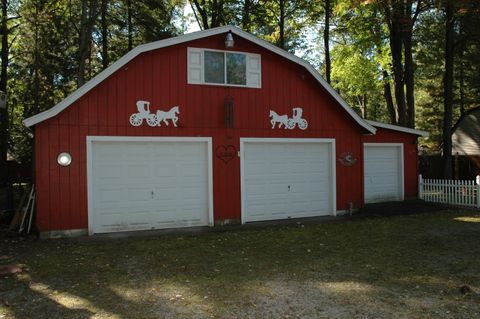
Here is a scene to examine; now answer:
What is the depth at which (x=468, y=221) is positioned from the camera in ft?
38.1

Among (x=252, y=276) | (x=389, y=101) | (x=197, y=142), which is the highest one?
(x=389, y=101)

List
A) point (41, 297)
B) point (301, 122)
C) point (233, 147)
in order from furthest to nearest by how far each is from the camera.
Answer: point (301, 122), point (233, 147), point (41, 297)

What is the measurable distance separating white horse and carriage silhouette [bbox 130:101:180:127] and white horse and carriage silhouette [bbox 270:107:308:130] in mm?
2663

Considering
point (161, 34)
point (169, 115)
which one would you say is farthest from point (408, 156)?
point (161, 34)

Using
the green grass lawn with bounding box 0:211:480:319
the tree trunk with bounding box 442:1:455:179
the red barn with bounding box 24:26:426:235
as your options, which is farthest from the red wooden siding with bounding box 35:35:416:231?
the tree trunk with bounding box 442:1:455:179

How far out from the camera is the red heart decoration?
1131cm

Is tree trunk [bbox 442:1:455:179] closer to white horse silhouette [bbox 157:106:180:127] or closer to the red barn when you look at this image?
the red barn

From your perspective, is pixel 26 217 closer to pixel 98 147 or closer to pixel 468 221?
pixel 98 147

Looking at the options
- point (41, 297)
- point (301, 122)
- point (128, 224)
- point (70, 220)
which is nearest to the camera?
point (41, 297)

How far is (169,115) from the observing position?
35.2 feet

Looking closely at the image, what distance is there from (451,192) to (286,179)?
6016 millimetres

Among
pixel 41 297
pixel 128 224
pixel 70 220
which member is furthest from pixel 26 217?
pixel 41 297

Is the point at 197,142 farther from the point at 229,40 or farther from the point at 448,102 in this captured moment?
the point at 448,102

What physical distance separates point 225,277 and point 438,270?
3.25m
